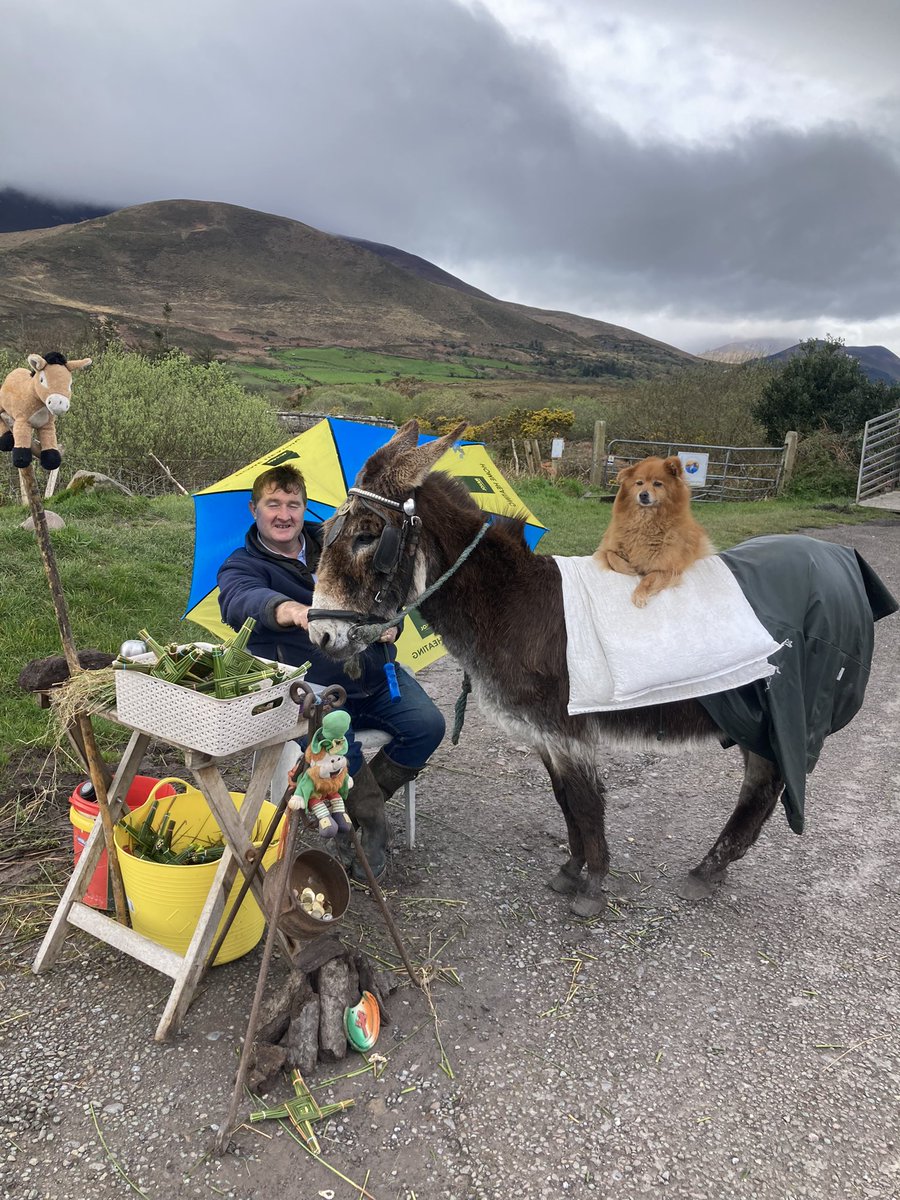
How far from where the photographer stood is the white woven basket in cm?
234

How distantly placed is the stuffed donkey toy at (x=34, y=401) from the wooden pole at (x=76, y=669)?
0.08 metres

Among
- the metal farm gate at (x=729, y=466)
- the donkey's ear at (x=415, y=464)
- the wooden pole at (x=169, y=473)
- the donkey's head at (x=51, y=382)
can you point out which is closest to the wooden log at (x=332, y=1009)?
the donkey's ear at (x=415, y=464)

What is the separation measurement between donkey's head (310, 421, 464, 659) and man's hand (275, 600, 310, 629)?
10 centimetres

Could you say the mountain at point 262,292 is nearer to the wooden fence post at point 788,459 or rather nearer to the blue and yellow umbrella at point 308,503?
the wooden fence post at point 788,459

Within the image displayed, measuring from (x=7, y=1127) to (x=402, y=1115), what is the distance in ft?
4.09

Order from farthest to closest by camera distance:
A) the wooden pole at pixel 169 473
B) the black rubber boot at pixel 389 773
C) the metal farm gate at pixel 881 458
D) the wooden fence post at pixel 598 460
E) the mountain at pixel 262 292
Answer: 1. the mountain at pixel 262 292
2. the metal farm gate at pixel 881 458
3. the wooden fence post at pixel 598 460
4. the wooden pole at pixel 169 473
5. the black rubber boot at pixel 389 773

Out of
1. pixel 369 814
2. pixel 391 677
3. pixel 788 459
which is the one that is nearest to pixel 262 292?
pixel 788 459

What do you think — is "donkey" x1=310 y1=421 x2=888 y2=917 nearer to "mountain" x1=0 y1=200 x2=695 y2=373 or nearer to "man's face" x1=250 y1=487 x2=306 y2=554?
"man's face" x1=250 y1=487 x2=306 y2=554

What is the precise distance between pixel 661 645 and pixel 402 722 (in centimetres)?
137

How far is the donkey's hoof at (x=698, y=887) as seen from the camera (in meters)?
3.65

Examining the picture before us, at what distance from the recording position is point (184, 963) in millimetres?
2590

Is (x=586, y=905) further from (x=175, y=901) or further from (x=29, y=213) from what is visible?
(x=29, y=213)

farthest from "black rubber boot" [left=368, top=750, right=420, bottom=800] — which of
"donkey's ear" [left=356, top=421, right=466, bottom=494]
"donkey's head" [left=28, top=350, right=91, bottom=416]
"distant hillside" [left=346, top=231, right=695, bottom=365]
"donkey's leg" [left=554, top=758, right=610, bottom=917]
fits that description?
"distant hillside" [left=346, top=231, right=695, bottom=365]

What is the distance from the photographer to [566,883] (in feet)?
11.9
